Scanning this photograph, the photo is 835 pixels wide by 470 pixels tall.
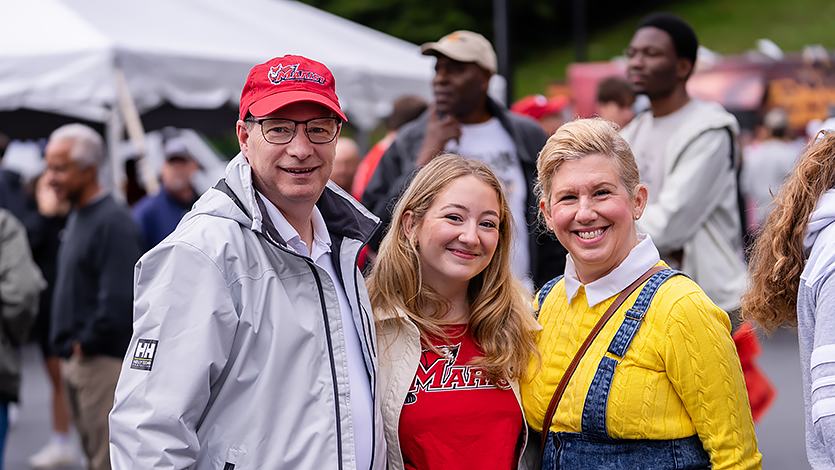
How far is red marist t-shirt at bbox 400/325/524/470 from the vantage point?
2514 millimetres

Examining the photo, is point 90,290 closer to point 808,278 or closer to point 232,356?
point 232,356

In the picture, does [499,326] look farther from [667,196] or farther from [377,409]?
[667,196]

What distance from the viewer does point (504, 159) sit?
4.33 meters

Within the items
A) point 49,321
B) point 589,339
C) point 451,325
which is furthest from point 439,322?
point 49,321

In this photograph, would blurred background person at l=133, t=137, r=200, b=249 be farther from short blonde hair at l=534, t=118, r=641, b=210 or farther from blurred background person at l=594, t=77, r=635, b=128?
short blonde hair at l=534, t=118, r=641, b=210

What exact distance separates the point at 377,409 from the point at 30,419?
652 centimetres

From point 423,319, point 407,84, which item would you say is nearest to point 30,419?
point 407,84

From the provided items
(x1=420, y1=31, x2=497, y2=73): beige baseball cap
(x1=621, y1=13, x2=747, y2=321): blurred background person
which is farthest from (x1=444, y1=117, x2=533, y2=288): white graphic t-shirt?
(x1=621, y1=13, x2=747, y2=321): blurred background person

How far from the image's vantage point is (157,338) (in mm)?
2012

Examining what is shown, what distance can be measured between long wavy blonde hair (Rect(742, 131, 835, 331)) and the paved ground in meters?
3.91

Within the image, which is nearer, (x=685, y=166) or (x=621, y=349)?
(x=621, y=349)

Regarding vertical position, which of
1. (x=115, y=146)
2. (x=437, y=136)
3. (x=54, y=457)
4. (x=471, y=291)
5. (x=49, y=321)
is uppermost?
(x=115, y=146)

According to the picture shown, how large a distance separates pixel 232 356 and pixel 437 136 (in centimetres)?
241

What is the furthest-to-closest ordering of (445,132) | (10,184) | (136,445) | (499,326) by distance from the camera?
(10,184)
(445,132)
(499,326)
(136,445)
